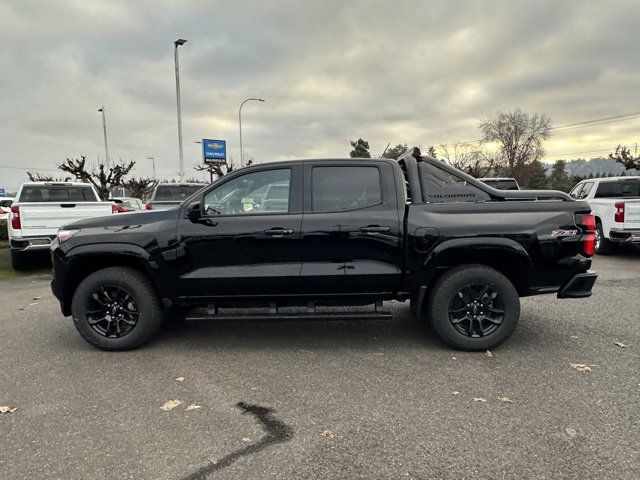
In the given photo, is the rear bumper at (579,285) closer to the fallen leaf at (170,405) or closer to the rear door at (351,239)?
the rear door at (351,239)

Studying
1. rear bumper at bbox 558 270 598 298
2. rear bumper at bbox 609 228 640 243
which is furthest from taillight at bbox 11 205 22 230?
rear bumper at bbox 609 228 640 243

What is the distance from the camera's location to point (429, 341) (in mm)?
4559

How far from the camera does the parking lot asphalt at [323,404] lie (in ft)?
8.45

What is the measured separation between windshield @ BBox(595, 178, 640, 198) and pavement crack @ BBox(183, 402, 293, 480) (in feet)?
34.8

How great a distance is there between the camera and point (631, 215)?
884 cm

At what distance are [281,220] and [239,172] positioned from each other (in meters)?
0.67

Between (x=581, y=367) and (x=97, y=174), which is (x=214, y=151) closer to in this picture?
(x=97, y=174)

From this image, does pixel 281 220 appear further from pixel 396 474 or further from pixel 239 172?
pixel 396 474

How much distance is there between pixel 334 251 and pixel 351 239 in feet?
0.65

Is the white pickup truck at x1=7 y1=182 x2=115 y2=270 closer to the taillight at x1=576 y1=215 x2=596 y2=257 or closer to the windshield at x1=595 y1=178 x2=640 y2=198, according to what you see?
the taillight at x1=576 y1=215 x2=596 y2=257

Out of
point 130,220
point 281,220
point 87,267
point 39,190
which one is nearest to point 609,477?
point 281,220

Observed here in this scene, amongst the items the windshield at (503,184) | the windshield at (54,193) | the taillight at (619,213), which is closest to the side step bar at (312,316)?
the taillight at (619,213)

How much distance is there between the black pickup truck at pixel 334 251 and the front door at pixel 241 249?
0.01m

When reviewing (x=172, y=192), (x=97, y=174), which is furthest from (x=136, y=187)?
(x=172, y=192)
